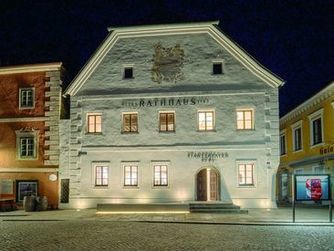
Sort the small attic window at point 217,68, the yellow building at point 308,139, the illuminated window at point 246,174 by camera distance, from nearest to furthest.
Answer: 1. the illuminated window at point 246,174
2. the yellow building at point 308,139
3. the small attic window at point 217,68

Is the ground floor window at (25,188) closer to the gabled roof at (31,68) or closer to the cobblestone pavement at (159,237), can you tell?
the gabled roof at (31,68)

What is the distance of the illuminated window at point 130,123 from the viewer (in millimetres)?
27297

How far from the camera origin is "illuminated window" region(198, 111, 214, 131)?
87.4 feet

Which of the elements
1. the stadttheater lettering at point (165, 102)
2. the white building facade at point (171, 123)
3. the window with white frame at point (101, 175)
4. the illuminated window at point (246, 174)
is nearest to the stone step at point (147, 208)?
the white building facade at point (171, 123)

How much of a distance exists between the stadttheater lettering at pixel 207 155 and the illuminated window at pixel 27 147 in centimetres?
987

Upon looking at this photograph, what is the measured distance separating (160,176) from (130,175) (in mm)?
1796

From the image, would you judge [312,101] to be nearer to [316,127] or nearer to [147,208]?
[316,127]

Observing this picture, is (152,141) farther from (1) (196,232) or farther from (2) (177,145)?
(1) (196,232)

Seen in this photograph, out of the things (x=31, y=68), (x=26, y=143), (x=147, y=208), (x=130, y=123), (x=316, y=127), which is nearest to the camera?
(x=147, y=208)

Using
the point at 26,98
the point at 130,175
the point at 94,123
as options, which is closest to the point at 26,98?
the point at 26,98

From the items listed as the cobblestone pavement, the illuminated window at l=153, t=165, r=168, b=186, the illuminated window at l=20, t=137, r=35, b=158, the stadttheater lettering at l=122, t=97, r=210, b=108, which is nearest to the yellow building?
the stadttheater lettering at l=122, t=97, r=210, b=108

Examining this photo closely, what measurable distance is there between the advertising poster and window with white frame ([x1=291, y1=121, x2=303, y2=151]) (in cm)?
1234

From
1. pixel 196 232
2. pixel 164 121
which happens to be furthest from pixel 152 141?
pixel 196 232

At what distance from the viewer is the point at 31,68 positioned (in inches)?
1133
